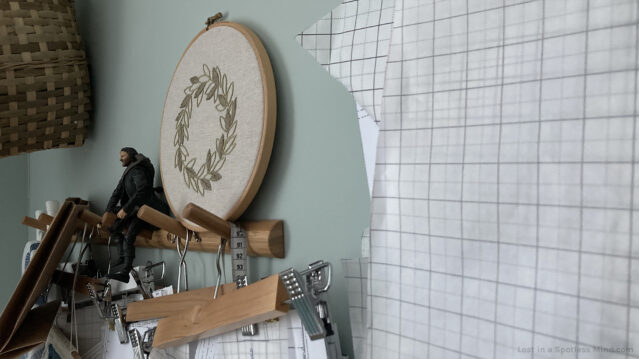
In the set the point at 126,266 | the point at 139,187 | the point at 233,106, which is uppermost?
the point at 233,106

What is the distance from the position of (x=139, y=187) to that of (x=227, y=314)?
1.02ft

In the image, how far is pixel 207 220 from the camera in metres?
0.56

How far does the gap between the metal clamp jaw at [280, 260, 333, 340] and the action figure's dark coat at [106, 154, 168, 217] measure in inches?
14.9

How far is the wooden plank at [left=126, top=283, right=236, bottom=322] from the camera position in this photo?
1.95 feet

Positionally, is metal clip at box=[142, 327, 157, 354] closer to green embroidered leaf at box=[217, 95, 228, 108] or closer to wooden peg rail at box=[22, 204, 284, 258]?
wooden peg rail at box=[22, 204, 284, 258]

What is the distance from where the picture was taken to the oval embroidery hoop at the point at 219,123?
58 cm

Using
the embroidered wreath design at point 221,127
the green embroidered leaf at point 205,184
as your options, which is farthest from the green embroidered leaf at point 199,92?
the green embroidered leaf at point 205,184

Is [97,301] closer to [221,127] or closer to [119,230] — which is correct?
[119,230]

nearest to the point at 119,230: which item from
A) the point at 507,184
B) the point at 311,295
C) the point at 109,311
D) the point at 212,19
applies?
the point at 109,311

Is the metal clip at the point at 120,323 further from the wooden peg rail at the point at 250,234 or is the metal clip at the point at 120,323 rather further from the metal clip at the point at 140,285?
the wooden peg rail at the point at 250,234

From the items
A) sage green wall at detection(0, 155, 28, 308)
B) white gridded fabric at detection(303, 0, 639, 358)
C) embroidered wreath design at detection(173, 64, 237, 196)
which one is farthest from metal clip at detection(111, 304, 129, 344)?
sage green wall at detection(0, 155, 28, 308)

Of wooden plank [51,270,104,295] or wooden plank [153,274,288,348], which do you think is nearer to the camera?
wooden plank [153,274,288,348]

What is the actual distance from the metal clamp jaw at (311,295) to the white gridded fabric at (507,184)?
0.10 metres

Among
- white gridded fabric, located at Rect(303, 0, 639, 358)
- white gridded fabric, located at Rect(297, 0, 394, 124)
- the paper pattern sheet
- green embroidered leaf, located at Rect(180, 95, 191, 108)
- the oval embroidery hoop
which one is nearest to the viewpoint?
white gridded fabric, located at Rect(303, 0, 639, 358)
